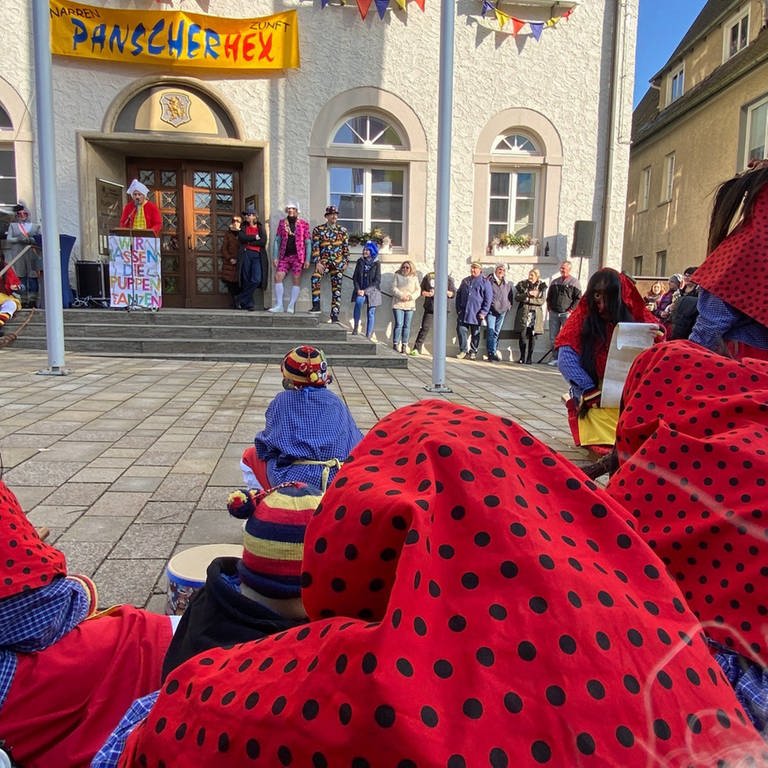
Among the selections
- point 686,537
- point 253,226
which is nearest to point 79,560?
point 686,537

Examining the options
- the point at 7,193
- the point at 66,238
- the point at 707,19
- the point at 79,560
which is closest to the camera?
the point at 79,560

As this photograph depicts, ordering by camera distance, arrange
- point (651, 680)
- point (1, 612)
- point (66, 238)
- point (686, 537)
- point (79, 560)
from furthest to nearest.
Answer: point (66, 238) → point (79, 560) → point (1, 612) → point (686, 537) → point (651, 680)

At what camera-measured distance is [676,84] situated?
2208cm

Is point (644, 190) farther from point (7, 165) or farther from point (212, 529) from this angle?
point (212, 529)

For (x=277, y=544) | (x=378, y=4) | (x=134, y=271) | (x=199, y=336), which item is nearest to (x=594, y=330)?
(x=277, y=544)

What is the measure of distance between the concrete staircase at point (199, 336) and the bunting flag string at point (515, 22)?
20.0ft

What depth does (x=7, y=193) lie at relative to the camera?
10.8 m

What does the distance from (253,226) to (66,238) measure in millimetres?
2918

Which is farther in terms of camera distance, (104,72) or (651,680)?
(104,72)

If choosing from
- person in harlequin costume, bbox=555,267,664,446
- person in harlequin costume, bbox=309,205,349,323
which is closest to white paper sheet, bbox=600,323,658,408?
person in harlequin costume, bbox=555,267,664,446

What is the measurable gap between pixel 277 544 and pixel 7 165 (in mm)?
11883

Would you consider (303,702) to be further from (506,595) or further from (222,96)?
(222,96)

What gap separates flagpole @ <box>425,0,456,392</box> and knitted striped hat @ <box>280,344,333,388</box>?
172 inches

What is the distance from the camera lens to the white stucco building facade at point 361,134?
10.7 m
